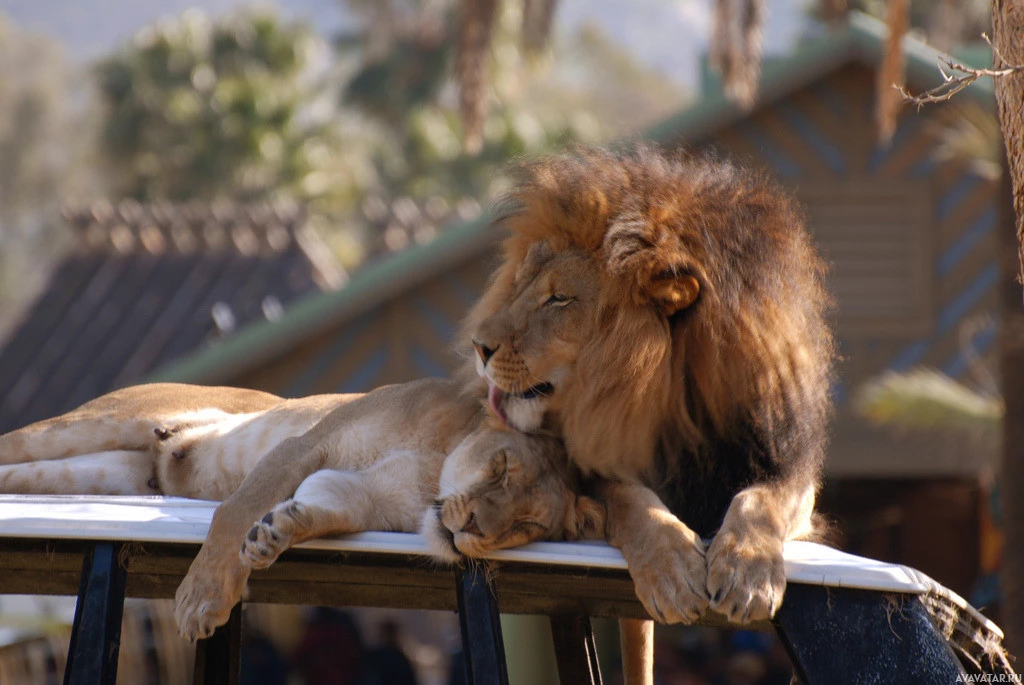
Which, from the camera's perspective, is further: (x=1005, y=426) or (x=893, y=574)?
(x=1005, y=426)

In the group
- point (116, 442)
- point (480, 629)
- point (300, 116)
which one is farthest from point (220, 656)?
point (300, 116)

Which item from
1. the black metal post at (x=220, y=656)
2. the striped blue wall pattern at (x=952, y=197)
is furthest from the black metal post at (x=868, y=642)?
the striped blue wall pattern at (x=952, y=197)

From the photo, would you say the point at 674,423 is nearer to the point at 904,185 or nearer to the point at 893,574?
the point at 893,574

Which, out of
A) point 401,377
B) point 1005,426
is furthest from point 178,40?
point 1005,426

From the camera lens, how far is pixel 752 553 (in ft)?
7.80

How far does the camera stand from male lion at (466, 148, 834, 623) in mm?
2848

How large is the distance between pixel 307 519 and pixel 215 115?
22446 millimetres

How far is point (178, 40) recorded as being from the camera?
2484 centimetres

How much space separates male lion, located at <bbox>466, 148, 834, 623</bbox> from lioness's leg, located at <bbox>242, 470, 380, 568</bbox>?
0.40 meters

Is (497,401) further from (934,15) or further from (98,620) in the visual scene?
(934,15)

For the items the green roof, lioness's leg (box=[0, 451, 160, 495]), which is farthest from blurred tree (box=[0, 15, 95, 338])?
lioness's leg (box=[0, 451, 160, 495])

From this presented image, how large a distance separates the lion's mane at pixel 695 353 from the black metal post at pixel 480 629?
0.62 m

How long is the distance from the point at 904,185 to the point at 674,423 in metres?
8.81

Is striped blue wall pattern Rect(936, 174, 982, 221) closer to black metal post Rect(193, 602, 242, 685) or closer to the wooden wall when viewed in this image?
the wooden wall
